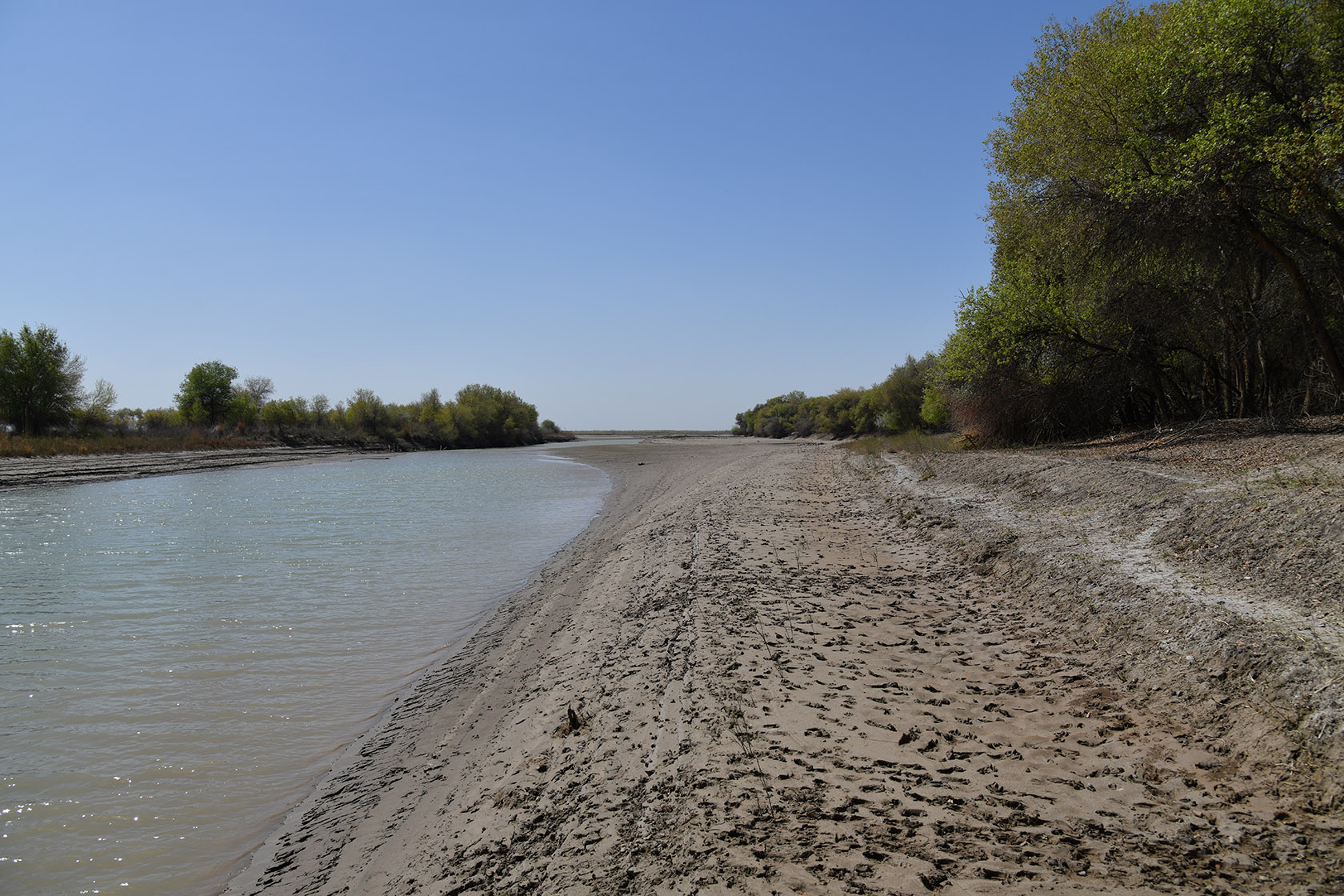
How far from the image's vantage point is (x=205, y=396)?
230 feet

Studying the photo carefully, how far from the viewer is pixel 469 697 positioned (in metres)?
6.70

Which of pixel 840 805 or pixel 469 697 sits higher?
pixel 840 805

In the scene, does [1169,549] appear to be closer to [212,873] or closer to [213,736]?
[212,873]

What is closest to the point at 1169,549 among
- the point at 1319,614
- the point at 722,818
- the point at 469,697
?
the point at 1319,614

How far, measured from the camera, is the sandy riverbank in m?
3.22

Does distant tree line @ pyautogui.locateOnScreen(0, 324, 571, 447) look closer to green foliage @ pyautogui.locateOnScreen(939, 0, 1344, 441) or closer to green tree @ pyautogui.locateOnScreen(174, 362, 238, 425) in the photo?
green tree @ pyautogui.locateOnScreen(174, 362, 238, 425)

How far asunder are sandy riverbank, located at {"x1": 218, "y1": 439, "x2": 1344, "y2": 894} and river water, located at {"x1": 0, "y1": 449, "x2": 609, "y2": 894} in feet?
2.32

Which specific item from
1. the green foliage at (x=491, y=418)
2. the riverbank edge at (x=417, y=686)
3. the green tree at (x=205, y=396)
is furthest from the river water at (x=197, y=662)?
the green foliage at (x=491, y=418)

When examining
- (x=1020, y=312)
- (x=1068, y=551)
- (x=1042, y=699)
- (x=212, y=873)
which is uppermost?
(x=1020, y=312)

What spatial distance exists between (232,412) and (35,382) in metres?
22.4

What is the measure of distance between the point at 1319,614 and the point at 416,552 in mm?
14769

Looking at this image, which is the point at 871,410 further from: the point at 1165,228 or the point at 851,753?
the point at 851,753

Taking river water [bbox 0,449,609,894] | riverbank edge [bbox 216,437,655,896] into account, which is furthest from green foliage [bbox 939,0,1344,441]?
river water [bbox 0,449,609,894]

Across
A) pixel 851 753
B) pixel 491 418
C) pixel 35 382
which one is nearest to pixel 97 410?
pixel 35 382
